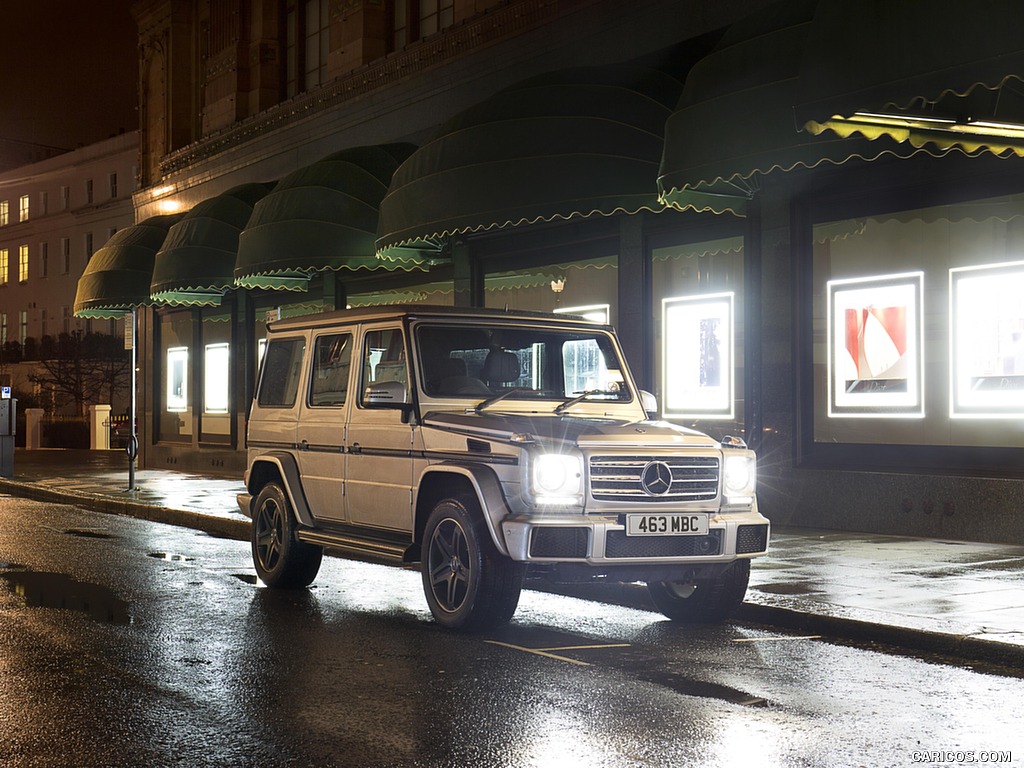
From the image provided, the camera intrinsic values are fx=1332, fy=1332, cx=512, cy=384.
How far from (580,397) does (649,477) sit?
1.41 meters

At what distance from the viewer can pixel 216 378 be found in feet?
97.5

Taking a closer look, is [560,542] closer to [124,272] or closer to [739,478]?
[739,478]

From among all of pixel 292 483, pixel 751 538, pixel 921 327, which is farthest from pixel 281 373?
pixel 921 327

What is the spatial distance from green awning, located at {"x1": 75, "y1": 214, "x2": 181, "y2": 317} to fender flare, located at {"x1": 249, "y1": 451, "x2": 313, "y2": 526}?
18131 millimetres

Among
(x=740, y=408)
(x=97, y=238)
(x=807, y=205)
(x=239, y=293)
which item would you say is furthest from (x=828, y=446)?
(x=97, y=238)

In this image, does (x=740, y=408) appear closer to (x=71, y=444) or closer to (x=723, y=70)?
(x=723, y=70)

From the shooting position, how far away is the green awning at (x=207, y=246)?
25062 mm

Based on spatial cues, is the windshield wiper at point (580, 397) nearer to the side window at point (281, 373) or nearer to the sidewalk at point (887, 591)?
the sidewalk at point (887, 591)

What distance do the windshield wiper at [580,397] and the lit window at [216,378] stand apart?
19.9 meters

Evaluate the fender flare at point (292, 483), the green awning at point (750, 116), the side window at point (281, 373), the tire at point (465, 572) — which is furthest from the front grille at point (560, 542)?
the green awning at point (750, 116)

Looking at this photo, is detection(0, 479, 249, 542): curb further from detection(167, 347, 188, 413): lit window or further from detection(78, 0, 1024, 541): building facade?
detection(167, 347, 188, 413): lit window

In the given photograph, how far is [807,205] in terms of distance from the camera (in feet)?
51.3

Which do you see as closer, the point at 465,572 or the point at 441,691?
the point at 441,691

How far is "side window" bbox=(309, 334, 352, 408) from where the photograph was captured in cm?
1048
